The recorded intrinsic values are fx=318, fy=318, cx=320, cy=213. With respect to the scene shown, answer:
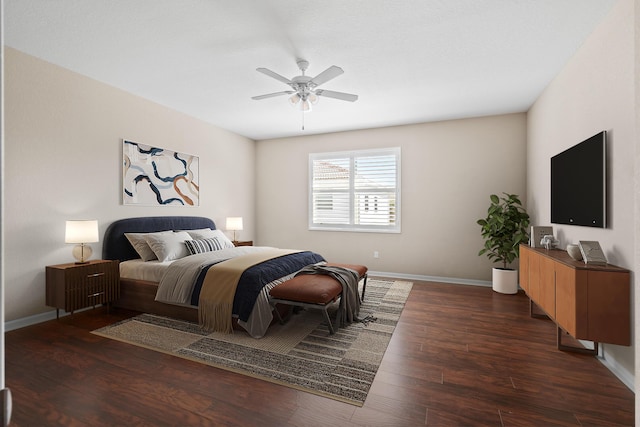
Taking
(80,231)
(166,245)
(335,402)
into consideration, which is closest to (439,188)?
(335,402)

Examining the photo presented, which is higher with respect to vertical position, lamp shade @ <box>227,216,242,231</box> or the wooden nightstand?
lamp shade @ <box>227,216,242,231</box>

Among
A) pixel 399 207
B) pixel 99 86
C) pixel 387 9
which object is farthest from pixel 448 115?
pixel 99 86

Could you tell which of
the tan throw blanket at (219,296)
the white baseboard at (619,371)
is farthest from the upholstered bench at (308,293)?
the white baseboard at (619,371)

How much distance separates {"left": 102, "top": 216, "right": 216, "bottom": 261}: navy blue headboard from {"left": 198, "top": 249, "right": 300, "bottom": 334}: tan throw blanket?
153 centimetres

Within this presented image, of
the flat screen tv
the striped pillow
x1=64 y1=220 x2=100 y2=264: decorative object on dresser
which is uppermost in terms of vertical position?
the flat screen tv

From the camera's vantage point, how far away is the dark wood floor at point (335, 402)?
190cm

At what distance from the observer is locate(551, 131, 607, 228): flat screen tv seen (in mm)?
2570

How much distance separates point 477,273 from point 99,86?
233 inches

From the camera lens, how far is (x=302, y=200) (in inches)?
253

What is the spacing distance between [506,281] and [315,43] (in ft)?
13.2

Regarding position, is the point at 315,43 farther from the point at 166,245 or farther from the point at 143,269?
the point at 143,269

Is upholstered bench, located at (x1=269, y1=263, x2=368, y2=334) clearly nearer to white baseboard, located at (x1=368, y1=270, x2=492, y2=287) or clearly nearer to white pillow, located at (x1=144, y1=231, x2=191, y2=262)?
white pillow, located at (x1=144, y1=231, x2=191, y2=262)

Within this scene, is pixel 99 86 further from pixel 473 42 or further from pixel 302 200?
pixel 473 42

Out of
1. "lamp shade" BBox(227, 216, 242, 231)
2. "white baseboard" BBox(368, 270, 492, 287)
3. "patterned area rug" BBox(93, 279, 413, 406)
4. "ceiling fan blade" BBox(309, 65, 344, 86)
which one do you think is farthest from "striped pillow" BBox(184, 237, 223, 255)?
"white baseboard" BBox(368, 270, 492, 287)
